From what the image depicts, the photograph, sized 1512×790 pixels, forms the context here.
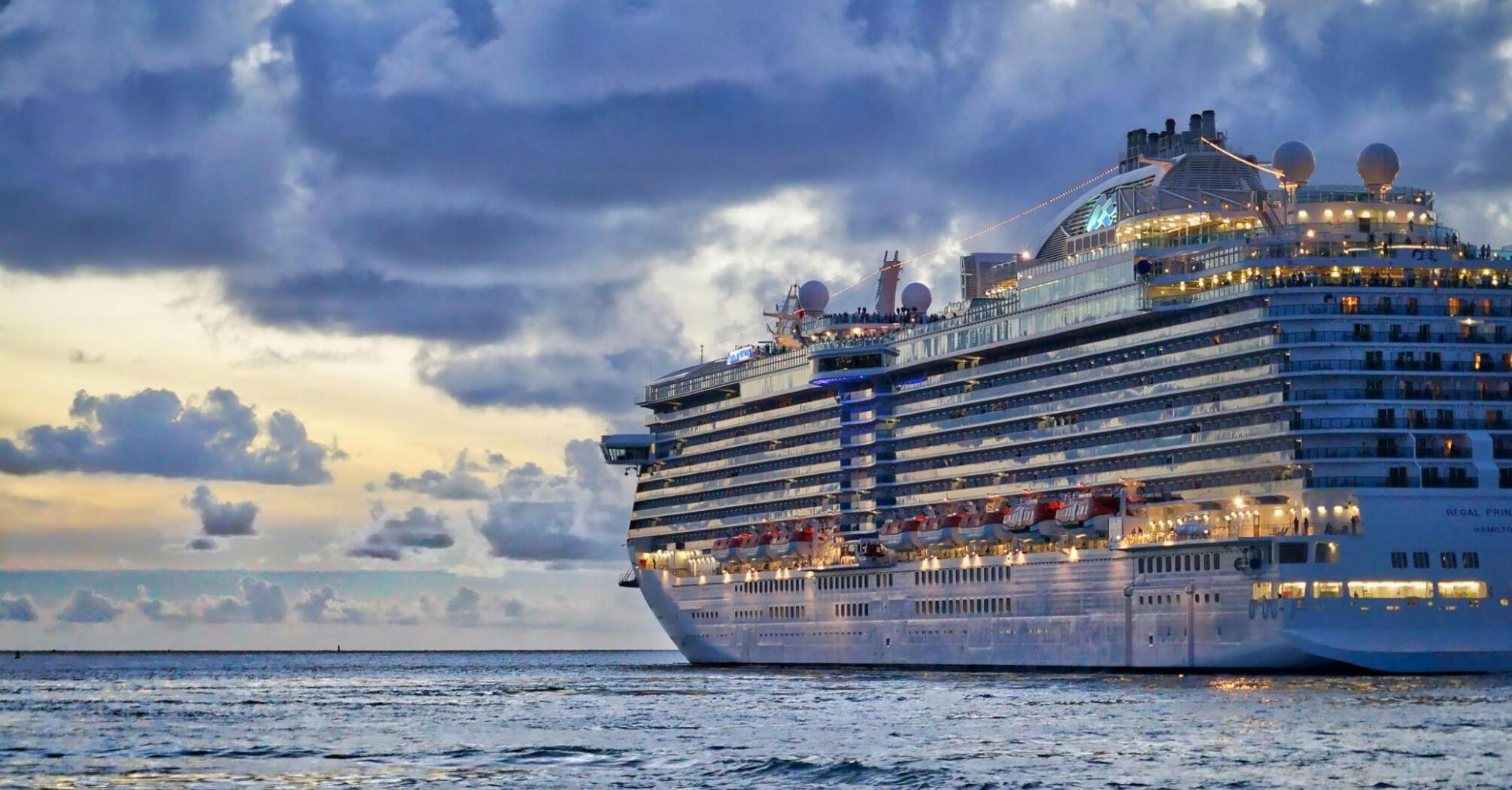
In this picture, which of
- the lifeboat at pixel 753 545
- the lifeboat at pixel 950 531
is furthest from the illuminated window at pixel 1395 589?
the lifeboat at pixel 753 545

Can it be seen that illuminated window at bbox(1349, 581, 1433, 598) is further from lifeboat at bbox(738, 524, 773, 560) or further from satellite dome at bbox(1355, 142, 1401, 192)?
lifeboat at bbox(738, 524, 773, 560)

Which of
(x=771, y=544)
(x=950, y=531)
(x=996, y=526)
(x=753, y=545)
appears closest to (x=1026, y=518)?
(x=996, y=526)

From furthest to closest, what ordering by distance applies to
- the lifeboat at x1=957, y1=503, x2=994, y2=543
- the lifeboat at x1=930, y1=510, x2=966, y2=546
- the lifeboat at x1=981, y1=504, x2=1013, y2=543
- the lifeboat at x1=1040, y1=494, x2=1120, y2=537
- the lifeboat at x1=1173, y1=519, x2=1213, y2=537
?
1. the lifeboat at x1=930, y1=510, x2=966, y2=546
2. the lifeboat at x1=957, y1=503, x2=994, y2=543
3. the lifeboat at x1=981, y1=504, x2=1013, y2=543
4. the lifeboat at x1=1040, y1=494, x2=1120, y2=537
5. the lifeboat at x1=1173, y1=519, x2=1213, y2=537

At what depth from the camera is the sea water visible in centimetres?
6281

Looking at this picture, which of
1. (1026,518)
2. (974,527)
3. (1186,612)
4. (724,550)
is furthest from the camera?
(724,550)

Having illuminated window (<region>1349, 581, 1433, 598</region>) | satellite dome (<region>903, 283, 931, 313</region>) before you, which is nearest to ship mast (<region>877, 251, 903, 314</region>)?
satellite dome (<region>903, 283, 931, 313</region>)

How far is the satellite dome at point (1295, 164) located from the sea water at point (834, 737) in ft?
82.5

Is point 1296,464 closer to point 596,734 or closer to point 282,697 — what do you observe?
point 596,734

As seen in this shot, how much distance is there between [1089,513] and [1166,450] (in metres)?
5.21

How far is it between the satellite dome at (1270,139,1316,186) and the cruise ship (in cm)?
14

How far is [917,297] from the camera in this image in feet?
484

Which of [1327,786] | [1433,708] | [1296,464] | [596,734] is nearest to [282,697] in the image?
[596,734]

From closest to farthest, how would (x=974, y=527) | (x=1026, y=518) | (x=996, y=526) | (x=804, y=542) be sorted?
(x=1026, y=518)
(x=996, y=526)
(x=974, y=527)
(x=804, y=542)

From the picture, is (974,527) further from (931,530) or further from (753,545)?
(753,545)
